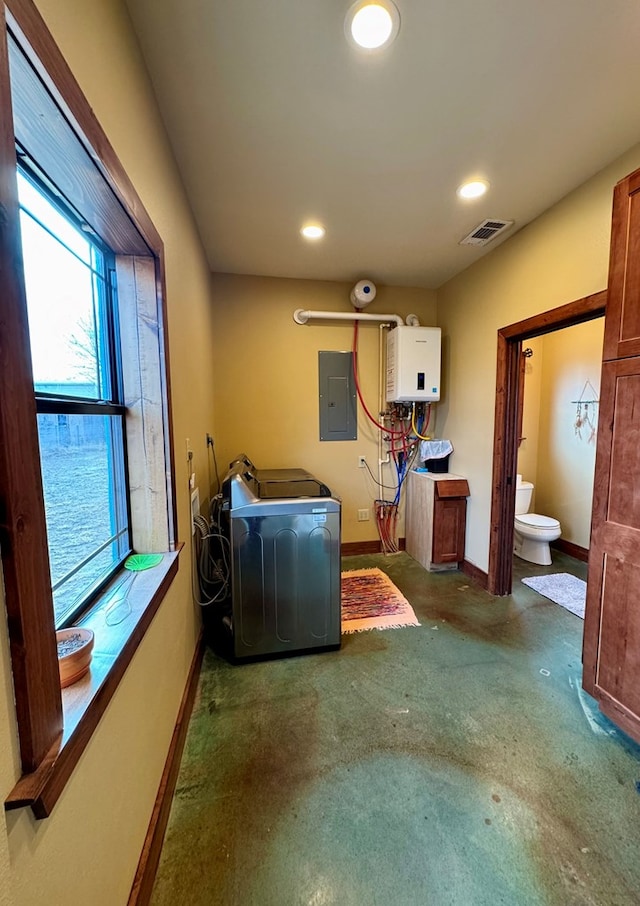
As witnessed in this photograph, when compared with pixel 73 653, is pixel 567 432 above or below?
above

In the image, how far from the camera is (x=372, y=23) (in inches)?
45.2

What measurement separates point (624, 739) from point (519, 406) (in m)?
1.94

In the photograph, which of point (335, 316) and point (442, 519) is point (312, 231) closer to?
point (335, 316)

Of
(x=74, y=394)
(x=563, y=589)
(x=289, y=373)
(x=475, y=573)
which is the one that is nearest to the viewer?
(x=74, y=394)

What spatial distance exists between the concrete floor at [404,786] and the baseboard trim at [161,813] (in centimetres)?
4

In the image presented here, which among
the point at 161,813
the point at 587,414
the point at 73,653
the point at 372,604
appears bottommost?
the point at 372,604

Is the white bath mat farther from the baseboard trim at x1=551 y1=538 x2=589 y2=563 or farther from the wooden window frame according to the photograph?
the wooden window frame

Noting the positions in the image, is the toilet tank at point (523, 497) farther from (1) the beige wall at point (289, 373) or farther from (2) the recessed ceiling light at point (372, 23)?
(2) the recessed ceiling light at point (372, 23)

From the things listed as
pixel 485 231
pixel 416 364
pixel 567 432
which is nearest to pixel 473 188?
pixel 485 231

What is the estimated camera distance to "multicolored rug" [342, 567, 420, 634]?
2389 millimetres

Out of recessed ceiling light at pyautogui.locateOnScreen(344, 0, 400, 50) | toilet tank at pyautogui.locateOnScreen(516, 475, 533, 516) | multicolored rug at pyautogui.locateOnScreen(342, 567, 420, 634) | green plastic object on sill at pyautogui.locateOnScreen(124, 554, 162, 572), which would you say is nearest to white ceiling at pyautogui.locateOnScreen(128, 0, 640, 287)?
recessed ceiling light at pyautogui.locateOnScreen(344, 0, 400, 50)

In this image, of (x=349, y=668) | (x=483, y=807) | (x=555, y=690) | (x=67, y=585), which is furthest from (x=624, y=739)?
(x=67, y=585)

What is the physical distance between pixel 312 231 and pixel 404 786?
3.00 meters

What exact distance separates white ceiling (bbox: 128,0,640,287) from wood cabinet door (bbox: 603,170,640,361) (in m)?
0.42
